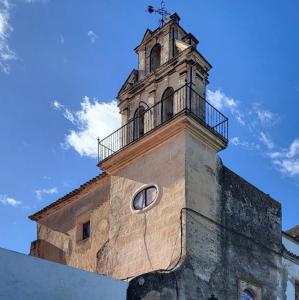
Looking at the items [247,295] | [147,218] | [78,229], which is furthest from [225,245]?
[78,229]

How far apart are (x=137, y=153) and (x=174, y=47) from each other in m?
3.95

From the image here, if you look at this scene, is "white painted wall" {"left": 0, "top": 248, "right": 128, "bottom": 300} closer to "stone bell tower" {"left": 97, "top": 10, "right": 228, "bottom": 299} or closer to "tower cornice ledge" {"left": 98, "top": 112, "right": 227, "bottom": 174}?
"stone bell tower" {"left": 97, "top": 10, "right": 228, "bottom": 299}

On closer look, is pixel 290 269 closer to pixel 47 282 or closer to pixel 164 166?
pixel 164 166

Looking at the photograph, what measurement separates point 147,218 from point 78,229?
3.77 meters

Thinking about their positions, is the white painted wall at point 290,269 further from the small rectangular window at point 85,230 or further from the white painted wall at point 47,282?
the white painted wall at point 47,282

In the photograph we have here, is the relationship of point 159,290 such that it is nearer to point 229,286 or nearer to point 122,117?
point 229,286

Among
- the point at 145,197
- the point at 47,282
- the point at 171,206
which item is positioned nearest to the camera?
the point at 47,282

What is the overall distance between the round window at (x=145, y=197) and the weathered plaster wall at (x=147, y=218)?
18 cm

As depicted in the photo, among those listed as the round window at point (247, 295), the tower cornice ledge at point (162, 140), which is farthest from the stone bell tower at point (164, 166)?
the round window at point (247, 295)

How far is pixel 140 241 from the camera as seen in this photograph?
17.7m

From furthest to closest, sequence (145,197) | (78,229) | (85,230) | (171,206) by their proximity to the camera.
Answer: (78,229), (85,230), (145,197), (171,206)

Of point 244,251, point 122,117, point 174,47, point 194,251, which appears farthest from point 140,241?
point 174,47

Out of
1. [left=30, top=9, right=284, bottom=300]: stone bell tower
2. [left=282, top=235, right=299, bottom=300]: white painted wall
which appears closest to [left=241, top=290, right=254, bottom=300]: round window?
[left=30, top=9, right=284, bottom=300]: stone bell tower

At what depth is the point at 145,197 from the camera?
1830 cm
